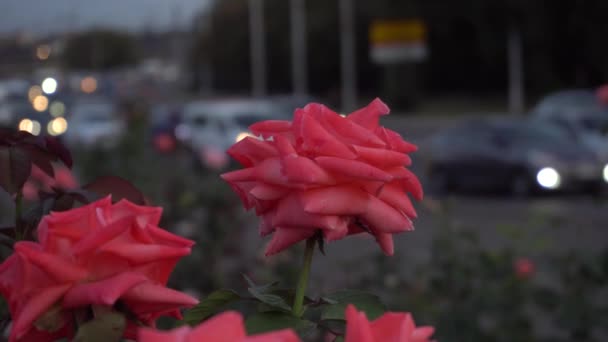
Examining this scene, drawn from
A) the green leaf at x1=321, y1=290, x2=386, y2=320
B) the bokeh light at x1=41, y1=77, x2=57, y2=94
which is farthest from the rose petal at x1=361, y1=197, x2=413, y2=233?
the bokeh light at x1=41, y1=77, x2=57, y2=94

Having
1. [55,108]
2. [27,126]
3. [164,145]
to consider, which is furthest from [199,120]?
[27,126]

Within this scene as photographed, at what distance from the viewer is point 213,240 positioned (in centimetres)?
621

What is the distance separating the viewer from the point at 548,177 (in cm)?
1606

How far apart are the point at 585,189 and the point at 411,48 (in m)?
34.0

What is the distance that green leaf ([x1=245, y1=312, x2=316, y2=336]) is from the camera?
A: 1.11 metres

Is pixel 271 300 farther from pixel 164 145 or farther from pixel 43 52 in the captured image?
pixel 164 145

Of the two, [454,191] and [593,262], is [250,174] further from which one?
[454,191]

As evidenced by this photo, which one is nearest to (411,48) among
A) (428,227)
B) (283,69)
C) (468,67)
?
(468,67)

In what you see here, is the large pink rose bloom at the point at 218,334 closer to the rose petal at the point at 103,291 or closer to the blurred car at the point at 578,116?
the rose petal at the point at 103,291

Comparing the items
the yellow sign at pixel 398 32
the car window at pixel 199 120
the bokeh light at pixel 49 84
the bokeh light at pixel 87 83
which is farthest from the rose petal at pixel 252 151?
the yellow sign at pixel 398 32

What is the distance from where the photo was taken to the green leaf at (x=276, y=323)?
3.66 feet

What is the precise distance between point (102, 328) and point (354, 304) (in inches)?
12.6

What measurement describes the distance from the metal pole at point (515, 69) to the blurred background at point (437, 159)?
13cm

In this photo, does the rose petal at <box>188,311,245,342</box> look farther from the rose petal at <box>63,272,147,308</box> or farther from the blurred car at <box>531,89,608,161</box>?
the blurred car at <box>531,89,608,161</box>
